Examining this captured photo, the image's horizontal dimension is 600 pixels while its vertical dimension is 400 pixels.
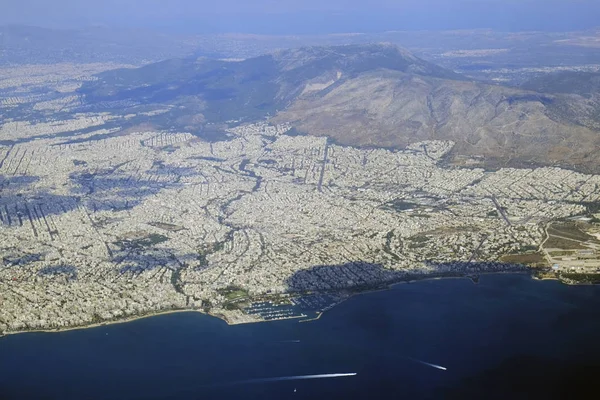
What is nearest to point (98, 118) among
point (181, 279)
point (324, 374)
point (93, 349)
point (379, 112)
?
point (379, 112)

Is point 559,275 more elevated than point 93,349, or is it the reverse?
point 559,275

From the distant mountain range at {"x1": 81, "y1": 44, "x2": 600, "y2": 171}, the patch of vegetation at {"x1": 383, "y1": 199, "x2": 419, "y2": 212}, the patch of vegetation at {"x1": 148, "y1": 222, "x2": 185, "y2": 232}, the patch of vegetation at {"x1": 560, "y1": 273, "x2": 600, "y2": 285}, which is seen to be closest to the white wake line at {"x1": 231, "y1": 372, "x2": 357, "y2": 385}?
the patch of vegetation at {"x1": 560, "y1": 273, "x2": 600, "y2": 285}

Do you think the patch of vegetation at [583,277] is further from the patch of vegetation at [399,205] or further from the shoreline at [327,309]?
the patch of vegetation at [399,205]

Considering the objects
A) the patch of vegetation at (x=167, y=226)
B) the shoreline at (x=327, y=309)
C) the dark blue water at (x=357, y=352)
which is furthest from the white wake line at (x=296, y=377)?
the patch of vegetation at (x=167, y=226)

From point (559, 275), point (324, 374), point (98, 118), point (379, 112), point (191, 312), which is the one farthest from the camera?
point (98, 118)

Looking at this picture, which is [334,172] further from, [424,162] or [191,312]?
[191,312]
